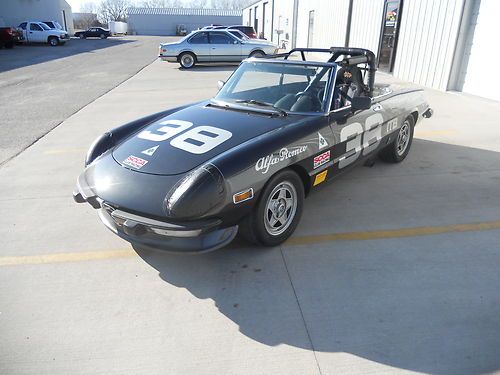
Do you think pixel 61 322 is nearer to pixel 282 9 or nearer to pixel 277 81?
pixel 277 81

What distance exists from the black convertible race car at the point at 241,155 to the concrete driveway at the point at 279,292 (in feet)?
1.29

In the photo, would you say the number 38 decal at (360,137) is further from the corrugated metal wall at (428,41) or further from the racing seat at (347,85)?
Result: the corrugated metal wall at (428,41)

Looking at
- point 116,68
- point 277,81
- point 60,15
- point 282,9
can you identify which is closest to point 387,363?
point 277,81

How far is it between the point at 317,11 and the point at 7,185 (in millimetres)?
19446

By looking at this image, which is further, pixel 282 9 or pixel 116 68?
pixel 282 9

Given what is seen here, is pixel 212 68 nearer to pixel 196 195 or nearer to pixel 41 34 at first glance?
pixel 196 195

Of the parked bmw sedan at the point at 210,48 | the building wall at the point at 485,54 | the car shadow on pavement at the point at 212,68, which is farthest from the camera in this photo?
the parked bmw sedan at the point at 210,48

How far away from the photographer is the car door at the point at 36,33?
30562mm

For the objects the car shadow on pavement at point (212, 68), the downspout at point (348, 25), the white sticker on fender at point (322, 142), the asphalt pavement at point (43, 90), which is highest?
the downspout at point (348, 25)

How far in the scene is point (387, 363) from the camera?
7.55 ft

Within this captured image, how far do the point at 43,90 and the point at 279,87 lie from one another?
10.3 metres

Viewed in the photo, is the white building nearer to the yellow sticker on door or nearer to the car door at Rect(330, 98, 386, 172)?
the car door at Rect(330, 98, 386, 172)

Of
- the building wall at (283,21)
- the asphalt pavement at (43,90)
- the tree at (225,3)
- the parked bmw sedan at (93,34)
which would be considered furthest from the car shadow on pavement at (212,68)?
the tree at (225,3)

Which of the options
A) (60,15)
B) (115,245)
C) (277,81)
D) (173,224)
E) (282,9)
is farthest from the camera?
(60,15)
